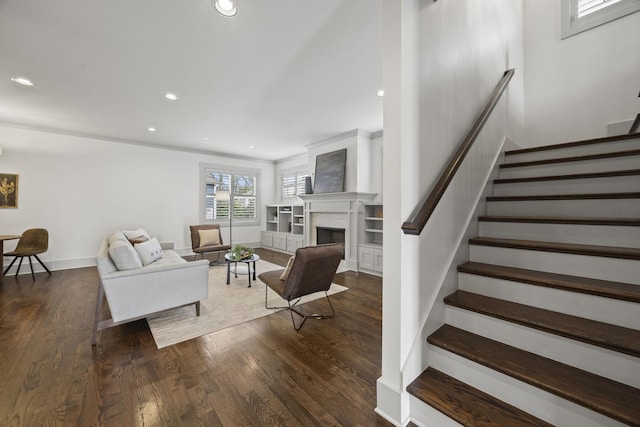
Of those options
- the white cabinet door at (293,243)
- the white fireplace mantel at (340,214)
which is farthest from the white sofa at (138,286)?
the white cabinet door at (293,243)

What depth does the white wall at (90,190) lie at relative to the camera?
450 cm

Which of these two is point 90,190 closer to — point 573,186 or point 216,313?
point 216,313

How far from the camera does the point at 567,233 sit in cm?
172

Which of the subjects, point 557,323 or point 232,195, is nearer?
point 557,323

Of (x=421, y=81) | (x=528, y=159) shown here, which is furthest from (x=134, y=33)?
(x=528, y=159)

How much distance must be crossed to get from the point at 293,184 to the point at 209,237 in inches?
118

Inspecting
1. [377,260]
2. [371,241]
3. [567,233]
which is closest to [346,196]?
[371,241]

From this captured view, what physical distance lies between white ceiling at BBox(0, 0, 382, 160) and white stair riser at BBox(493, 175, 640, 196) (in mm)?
1901

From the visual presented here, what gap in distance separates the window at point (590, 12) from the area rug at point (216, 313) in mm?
4860

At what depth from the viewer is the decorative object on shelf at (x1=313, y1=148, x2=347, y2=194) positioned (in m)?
5.25

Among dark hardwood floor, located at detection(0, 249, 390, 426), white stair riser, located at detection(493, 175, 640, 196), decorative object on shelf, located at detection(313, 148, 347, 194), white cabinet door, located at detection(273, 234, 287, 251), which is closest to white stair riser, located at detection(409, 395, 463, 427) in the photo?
dark hardwood floor, located at detection(0, 249, 390, 426)

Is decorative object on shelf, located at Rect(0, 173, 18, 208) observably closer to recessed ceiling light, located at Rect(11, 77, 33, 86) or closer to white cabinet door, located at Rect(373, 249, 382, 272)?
recessed ceiling light, located at Rect(11, 77, 33, 86)

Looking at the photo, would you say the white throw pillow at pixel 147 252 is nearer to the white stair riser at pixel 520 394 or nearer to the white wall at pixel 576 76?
the white stair riser at pixel 520 394

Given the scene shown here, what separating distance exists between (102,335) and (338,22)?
372 cm
